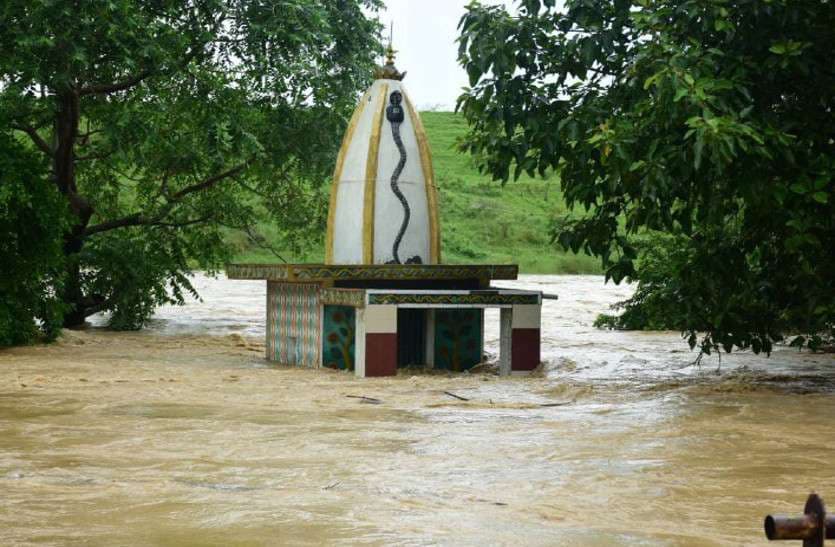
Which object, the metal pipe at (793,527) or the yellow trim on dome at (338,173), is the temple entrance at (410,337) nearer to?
the yellow trim on dome at (338,173)

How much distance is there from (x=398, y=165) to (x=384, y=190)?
13.6 inches

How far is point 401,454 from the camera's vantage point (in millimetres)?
8852

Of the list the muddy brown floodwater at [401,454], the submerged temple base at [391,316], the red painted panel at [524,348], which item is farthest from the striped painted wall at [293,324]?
the red painted panel at [524,348]

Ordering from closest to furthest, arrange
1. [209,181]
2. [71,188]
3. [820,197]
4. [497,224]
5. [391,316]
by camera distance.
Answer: [820,197]
[391,316]
[71,188]
[209,181]
[497,224]

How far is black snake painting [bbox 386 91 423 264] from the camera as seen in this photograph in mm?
15484

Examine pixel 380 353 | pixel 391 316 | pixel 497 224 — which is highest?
pixel 497 224

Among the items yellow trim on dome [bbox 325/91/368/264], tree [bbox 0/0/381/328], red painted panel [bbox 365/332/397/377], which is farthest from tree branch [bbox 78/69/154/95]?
red painted panel [bbox 365/332/397/377]

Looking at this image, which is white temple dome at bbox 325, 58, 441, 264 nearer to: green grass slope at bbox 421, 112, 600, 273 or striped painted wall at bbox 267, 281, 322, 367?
striped painted wall at bbox 267, 281, 322, 367

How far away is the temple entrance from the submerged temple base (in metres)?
0.01

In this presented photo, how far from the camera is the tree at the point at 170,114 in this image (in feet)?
55.7

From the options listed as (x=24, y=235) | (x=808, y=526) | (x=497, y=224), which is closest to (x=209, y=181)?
(x=24, y=235)

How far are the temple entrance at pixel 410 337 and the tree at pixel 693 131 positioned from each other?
248cm

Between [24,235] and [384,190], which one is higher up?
[384,190]

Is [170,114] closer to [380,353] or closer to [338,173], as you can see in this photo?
[338,173]
